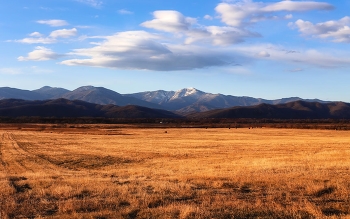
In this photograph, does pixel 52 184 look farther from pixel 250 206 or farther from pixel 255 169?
pixel 255 169

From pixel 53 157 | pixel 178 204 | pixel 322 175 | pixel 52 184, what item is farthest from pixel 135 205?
pixel 53 157

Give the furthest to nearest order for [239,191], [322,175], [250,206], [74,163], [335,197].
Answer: [74,163], [322,175], [239,191], [335,197], [250,206]

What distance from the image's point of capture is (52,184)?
1612 centimetres

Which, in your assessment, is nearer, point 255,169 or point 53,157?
point 255,169

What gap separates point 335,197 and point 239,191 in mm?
3488

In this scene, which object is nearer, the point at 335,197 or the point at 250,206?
the point at 250,206

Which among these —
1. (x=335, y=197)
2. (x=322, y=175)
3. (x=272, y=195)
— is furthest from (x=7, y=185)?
(x=322, y=175)

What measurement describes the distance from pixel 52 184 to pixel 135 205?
5995 mm

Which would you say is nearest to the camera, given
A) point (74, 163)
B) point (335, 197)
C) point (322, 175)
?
point (335, 197)

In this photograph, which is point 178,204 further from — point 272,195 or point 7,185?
point 7,185

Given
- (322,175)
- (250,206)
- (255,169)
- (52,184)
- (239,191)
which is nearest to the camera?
(250,206)

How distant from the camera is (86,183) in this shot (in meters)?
16.4

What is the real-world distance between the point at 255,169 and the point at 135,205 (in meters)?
12.2

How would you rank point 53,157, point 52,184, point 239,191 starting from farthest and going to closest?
point 53,157
point 52,184
point 239,191
